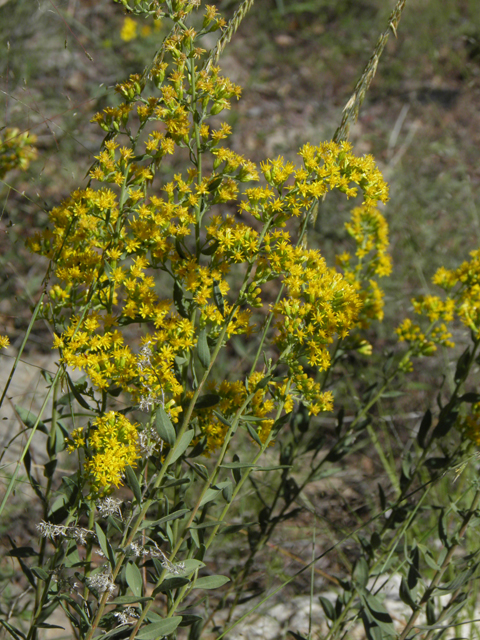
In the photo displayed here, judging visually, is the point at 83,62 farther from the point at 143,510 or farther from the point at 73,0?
the point at 143,510

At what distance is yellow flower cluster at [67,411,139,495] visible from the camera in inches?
54.7

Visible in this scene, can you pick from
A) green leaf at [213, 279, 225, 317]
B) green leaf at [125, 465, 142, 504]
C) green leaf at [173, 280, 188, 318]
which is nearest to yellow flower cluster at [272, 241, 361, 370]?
green leaf at [213, 279, 225, 317]

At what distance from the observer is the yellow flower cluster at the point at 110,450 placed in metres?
1.39

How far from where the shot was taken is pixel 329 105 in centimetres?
605

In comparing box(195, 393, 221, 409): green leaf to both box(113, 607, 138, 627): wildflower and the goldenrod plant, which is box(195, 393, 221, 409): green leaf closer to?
the goldenrod plant

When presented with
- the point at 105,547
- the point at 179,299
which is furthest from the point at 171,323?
the point at 105,547

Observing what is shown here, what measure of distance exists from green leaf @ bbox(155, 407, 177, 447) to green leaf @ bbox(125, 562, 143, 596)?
1.18 feet

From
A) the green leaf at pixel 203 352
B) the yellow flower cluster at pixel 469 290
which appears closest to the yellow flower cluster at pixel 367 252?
the yellow flower cluster at pixel 469 290

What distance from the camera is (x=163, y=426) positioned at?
4.42 feet

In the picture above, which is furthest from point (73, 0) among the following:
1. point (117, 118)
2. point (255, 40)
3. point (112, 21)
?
point (117, 118)

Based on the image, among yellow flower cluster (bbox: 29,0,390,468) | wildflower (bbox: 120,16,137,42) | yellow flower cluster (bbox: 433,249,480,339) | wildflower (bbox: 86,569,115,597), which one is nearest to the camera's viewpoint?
wildflower (bbox: 86,569,115,597)

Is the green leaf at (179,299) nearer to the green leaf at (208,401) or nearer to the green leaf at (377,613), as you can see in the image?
the green leaf at (208,401)

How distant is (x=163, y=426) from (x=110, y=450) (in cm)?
16

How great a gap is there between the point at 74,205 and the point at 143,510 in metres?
0.86
